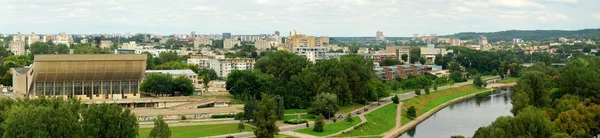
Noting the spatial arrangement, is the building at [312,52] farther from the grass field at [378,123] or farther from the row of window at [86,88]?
the row of window at [86,88]

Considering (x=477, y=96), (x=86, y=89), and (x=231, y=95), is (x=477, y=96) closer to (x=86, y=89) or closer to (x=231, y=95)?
(x=231, y=95)

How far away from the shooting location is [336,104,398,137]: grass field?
38.3m

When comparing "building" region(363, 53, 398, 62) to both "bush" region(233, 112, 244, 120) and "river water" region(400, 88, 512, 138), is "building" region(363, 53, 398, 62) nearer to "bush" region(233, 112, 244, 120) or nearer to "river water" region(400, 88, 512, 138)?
"river water" region(400, 88, 512, 138)

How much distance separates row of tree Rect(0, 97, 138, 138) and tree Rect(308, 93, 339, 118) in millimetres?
15952

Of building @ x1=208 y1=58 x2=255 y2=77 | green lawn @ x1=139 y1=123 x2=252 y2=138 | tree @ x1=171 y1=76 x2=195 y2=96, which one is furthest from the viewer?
building @ x1=208 y1=58 x2=255 y2=77

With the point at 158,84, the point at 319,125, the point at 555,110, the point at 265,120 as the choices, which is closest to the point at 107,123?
the point at 265,120

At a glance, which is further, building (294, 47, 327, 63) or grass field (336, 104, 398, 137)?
building (294, 47, 327, 63)

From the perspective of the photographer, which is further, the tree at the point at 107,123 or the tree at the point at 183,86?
the tree at the point at 183,86

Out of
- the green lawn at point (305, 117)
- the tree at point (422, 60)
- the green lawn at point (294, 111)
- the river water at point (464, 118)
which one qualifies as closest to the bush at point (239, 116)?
the green lawn at point (305, 117)

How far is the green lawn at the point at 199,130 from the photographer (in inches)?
1323

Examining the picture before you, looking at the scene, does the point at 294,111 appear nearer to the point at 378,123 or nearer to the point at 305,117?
the point at 305,117

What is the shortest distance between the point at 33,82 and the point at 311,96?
714 inches

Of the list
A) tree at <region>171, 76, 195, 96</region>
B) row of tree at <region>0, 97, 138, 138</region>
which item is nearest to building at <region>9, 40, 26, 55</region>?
tree at <region>171, 76, 195, 96</region>

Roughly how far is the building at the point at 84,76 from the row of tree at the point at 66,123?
53.4 ft
